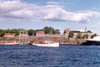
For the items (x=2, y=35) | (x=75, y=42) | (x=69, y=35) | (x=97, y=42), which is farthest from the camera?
(x=69, y=35)

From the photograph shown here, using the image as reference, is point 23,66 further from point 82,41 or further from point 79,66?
point 82,41

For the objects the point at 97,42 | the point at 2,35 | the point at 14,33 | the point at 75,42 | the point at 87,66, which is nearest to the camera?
the point at 87,66

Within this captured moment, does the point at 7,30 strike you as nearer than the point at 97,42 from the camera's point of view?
No

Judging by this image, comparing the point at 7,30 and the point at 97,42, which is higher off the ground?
the point at 7,30

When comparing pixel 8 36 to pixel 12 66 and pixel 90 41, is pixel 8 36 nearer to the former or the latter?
pixel 90 41

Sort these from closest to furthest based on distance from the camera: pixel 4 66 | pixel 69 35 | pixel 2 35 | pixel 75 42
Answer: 1. pixel 4 66
2. pixel 75 42
3. pixel 2 35
4. pixel 69 35

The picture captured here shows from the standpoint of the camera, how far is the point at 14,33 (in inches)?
5010

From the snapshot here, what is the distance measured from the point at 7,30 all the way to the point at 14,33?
19.9 ft

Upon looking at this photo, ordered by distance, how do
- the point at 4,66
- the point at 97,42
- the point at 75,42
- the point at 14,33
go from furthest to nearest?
1. the point at 14,33
2. the point at 75,42
3. the point at 97,42
4. the point at 4,66

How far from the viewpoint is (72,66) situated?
22.2m

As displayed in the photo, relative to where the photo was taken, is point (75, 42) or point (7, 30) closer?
point (75, 42)

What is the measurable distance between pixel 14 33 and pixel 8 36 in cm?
872

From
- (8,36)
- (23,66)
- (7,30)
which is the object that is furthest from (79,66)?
(7,30)

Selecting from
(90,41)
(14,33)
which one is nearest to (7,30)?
(14,33)
